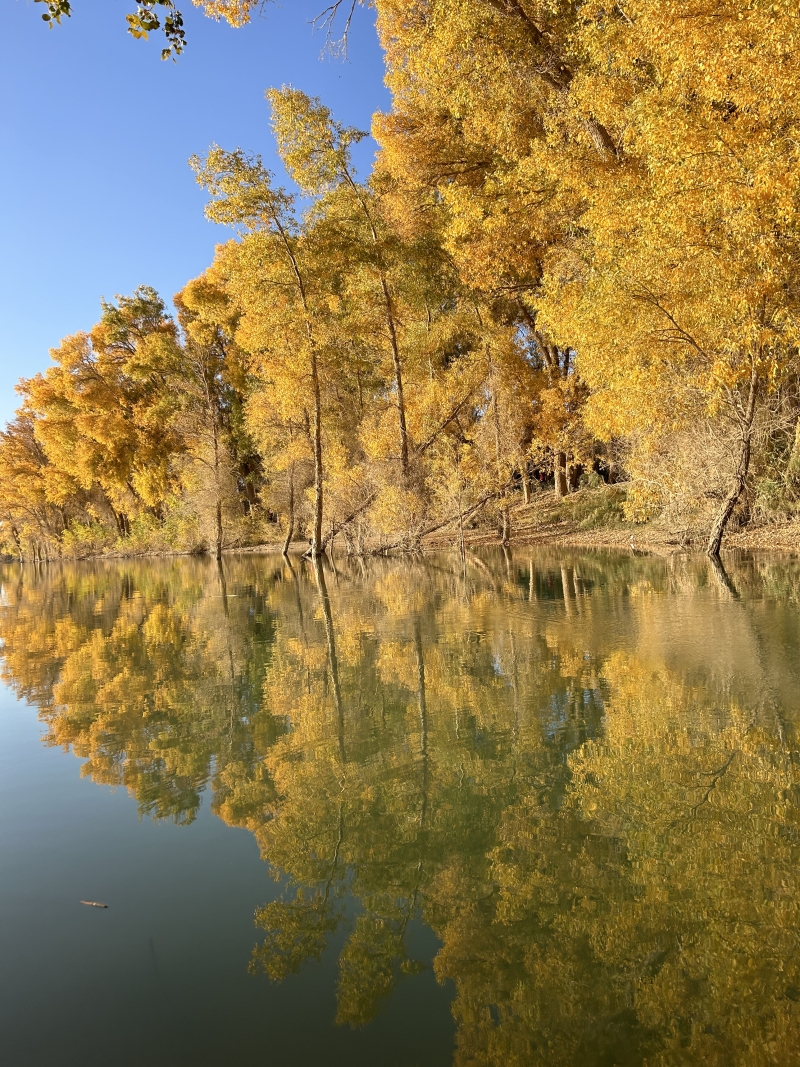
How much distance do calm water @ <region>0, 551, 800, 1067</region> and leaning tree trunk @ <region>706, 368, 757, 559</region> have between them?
6.06 m

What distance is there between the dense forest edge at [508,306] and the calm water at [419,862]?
5.90 m

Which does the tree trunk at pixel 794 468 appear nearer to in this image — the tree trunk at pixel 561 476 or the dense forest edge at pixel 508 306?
the dense forest edge at pixel 508 306

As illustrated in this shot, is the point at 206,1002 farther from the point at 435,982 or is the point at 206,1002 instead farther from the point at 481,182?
the point at 481,182

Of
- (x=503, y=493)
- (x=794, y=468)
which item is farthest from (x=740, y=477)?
(x=503, y=493)

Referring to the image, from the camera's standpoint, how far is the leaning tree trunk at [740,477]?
1067 centimetres

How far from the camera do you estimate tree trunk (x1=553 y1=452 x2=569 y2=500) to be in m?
20.0

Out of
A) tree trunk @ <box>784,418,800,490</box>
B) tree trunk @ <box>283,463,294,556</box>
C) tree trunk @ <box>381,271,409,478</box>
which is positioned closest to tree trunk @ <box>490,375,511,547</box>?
tree trunk @ <box>381,271,409,478</box>

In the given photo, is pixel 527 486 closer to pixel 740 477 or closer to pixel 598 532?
pixel 598 532

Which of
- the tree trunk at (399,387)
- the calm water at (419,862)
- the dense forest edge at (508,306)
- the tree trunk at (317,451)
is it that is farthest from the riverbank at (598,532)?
the calm water at (419,862)

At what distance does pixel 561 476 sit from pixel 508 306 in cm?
596

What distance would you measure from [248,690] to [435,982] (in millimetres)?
3647

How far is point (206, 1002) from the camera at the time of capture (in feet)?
6.26

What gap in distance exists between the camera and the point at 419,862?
8.25 ft

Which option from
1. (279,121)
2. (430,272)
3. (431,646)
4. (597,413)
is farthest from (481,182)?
(431,646)
